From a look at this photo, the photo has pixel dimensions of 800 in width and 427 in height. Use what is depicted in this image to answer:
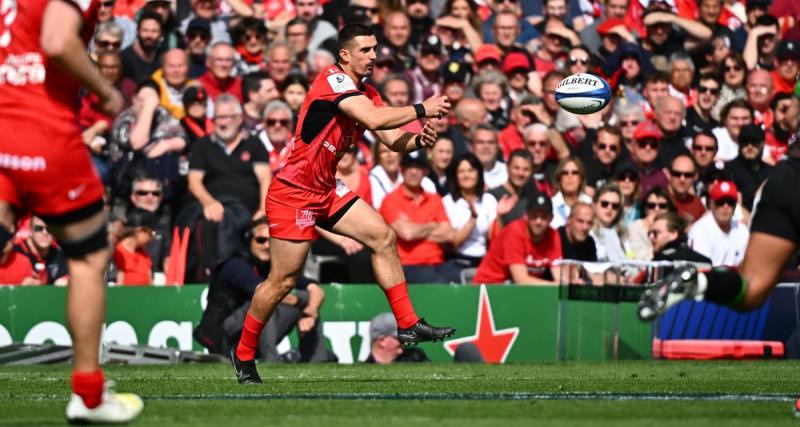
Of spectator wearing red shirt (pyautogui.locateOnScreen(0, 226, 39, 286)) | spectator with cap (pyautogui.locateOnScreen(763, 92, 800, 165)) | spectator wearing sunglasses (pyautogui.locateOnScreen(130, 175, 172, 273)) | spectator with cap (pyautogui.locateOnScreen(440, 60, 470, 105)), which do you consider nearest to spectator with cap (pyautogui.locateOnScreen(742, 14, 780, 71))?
spectator with cap (pyautogui.locateOnScreen(763, 92, 800, 165))

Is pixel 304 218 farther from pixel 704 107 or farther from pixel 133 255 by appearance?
pixel 704 107

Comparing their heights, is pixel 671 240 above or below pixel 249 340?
below

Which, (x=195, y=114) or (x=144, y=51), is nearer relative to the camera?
(x=195, y=114)

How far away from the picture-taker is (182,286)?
655 inches

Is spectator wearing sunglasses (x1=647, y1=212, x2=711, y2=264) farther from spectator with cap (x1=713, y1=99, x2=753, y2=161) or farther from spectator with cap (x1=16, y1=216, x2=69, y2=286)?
spectator with cap (x1=16, y1=216, x2=69, y2=286)

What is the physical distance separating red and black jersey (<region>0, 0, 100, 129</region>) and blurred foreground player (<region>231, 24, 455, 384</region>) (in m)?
3.89

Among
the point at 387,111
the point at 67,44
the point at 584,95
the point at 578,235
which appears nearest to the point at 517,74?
the point at 578,235

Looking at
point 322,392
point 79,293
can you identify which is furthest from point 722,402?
point 79,293

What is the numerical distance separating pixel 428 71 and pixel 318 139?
8.36 m

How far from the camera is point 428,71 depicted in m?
20.6

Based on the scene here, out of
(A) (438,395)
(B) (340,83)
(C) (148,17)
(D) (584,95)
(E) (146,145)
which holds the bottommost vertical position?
(A) (438,395)

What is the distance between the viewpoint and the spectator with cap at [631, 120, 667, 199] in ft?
64.7

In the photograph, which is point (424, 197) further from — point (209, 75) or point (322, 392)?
point (322, 392)

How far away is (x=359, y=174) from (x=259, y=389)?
7.18 meters
